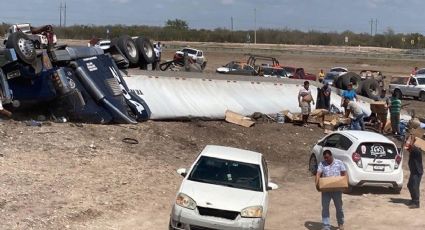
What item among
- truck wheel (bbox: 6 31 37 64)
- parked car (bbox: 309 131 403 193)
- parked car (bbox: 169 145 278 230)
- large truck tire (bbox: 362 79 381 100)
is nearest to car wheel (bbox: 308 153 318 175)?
parked car (bbox: 309 131 403 193)

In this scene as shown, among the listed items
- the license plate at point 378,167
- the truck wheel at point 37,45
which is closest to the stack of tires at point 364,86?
A: the license plate at point 378,167

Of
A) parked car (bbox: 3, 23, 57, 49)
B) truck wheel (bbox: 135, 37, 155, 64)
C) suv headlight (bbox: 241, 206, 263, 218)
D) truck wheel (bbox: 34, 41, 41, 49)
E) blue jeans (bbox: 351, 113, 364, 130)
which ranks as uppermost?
parked car (bbox: 3, 23, 57, 49)

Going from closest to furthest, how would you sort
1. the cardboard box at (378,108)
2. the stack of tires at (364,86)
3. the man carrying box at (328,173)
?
the man carrying box at (328,173), the cardboard box at (378,108), the stack of tires at (364,86)

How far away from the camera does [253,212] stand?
9969 millimetres

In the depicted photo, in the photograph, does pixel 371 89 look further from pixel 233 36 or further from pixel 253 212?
pixel 233 36

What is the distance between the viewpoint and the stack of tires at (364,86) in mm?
31359

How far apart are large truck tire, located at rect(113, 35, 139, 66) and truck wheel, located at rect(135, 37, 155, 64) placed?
0.18 metres

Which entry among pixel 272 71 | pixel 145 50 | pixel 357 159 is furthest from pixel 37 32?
pixel 272 71

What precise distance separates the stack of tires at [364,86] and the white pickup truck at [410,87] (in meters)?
7.96

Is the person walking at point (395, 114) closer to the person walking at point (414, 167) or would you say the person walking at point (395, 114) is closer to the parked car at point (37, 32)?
the person walking at point (414, 167)

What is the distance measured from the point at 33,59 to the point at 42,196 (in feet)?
24.0

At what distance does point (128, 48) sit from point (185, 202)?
14.4 metres

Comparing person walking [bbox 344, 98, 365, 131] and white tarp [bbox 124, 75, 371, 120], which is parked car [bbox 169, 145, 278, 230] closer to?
white tarp [bbox 124, 75, 371, 120]

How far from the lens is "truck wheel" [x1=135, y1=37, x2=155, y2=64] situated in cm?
2406
